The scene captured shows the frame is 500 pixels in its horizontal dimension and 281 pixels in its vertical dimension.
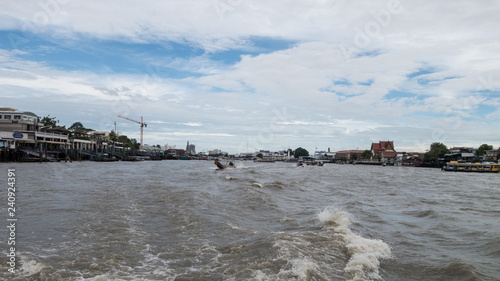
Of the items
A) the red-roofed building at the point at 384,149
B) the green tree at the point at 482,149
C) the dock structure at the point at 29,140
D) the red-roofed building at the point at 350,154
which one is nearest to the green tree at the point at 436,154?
the green tree at the point at 482,149

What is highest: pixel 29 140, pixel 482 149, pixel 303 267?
pixel 482 149

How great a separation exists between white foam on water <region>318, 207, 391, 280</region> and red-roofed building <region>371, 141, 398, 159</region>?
13492cm

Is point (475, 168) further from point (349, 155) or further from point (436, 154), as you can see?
point (349, 155)

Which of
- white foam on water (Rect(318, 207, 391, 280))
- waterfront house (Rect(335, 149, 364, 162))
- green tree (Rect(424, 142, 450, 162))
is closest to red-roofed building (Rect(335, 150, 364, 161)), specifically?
waterfront house (Rect(335, 149, 364, 162))

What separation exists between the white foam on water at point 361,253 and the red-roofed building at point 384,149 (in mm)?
134923

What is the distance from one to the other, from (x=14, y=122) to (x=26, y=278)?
63050 millimetres

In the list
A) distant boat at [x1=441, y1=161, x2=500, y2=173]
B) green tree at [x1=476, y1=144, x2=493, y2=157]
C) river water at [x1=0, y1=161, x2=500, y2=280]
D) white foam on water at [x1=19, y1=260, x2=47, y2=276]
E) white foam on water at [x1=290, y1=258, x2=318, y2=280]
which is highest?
green tree at [x1=476, y1=144, x2=493, y2=157]

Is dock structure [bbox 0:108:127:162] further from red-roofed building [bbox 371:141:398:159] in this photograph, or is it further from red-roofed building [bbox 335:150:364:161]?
red-roofed building [bbox 335:150:364:161]

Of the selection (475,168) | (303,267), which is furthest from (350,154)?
(303,267)

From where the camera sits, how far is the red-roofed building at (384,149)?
135 metres

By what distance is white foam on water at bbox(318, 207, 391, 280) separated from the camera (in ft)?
21.6

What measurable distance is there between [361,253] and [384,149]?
149m

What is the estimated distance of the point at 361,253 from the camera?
25.6 feet

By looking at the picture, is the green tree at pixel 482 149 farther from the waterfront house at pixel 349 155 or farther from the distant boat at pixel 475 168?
the waterfront house at pixel 349 155
